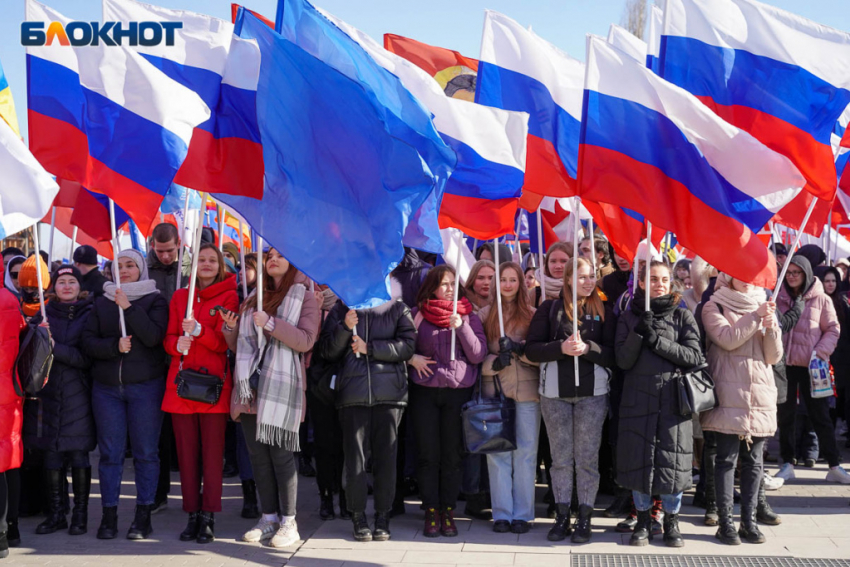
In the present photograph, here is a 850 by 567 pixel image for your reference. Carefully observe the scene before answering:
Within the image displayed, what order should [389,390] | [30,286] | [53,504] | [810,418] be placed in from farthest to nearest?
[810,418] → [30,286] → [53,504] → [389,390]

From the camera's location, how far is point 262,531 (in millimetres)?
6859

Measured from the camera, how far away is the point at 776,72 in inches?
265

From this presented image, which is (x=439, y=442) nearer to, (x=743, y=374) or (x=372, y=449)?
(x=372, y=449)

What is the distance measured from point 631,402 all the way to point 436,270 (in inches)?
71.2

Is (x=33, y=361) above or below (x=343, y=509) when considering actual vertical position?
above

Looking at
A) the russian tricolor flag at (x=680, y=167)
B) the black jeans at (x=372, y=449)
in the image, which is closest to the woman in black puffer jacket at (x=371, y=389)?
the black jeans at (x=372, y=449)

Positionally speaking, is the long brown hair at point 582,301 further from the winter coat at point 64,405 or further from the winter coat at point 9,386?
the winter coat at point 9,386

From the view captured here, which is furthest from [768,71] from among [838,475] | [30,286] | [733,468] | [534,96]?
[30,286]

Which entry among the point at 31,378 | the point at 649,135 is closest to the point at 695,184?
the point at 649,135

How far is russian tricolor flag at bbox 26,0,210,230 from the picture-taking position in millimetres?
6543

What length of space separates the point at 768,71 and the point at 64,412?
590 cm

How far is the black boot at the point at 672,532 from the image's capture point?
21.6 feet

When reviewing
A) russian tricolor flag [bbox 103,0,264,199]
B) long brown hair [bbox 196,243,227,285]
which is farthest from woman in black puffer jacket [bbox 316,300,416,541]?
russian tricolor flag [bbox 103,0,264,199]

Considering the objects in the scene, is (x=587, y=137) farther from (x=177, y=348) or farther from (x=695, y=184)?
(x=177, y=348)
